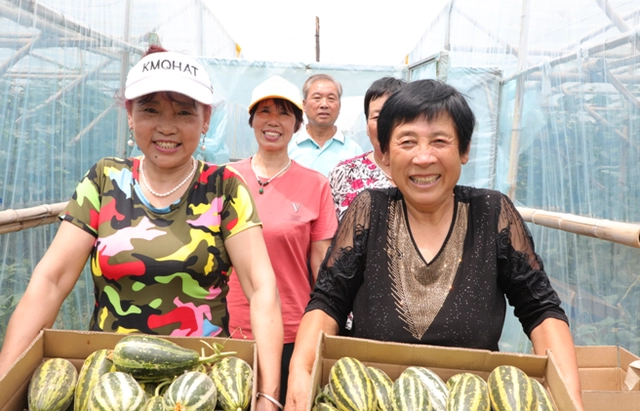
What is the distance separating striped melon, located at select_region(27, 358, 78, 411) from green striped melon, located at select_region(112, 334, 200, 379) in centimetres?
18

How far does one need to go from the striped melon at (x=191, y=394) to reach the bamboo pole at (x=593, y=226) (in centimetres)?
254

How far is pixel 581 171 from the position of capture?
4684 mm

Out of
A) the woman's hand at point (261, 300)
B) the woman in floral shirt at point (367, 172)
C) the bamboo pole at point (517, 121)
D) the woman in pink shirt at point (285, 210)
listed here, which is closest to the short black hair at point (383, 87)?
the woman in floral shirt at point (367, 172)

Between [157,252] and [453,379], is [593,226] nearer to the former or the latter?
[453,379]

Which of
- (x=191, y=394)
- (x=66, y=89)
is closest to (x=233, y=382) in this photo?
(x=191, y=394)

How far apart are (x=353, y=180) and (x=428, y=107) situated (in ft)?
6.09

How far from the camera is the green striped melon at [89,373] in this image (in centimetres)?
188

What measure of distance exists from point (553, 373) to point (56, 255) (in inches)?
74.7

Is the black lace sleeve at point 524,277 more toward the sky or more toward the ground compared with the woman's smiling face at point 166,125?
more toward the ground

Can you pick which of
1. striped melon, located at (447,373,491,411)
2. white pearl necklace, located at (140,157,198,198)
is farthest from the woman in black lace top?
white pearl necklace, located at (140,157,198,198)

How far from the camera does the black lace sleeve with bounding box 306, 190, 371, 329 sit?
2422mm

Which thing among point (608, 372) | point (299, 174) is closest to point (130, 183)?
point (299, 174)

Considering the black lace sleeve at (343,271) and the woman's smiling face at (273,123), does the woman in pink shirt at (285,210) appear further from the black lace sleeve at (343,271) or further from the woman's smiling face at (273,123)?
the black lace sleeve at (343,271)

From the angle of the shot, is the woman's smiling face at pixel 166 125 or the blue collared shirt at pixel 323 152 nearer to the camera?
the woman's smiling face at pixel 166 125
